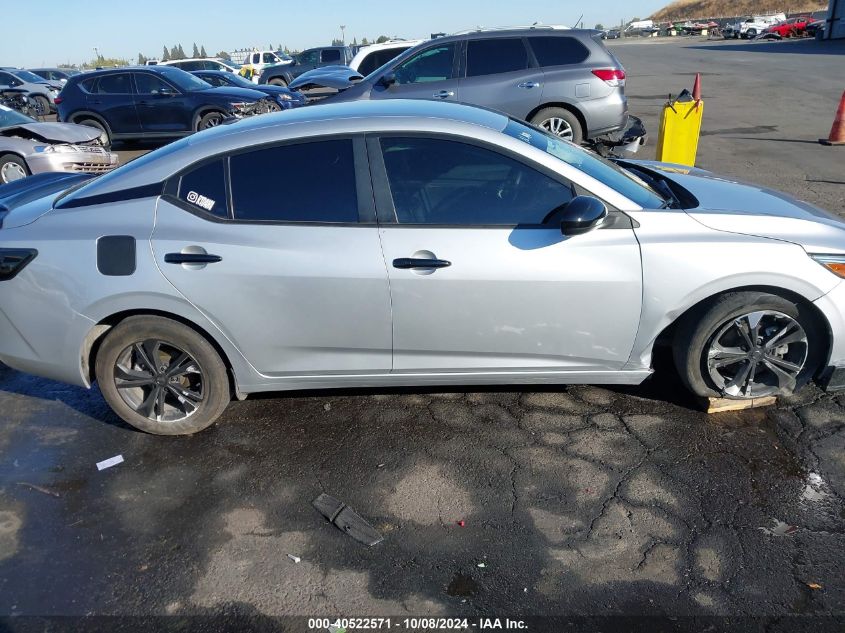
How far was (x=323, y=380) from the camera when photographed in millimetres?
3641

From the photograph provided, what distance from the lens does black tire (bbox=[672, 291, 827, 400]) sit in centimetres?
341

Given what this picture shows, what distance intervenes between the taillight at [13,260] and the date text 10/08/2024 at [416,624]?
2374mm

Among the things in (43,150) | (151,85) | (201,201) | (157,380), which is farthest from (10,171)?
(201,201)

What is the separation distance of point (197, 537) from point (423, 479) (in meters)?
1.09

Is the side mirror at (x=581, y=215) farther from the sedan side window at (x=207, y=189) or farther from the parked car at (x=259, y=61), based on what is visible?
the parked car at (x=259, y=61)

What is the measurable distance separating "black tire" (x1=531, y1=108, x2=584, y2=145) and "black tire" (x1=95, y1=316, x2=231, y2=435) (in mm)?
7021

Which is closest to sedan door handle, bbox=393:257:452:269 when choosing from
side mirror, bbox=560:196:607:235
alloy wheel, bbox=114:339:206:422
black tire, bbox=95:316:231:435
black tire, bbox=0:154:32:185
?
side mirror, bbox=560:196:607:235

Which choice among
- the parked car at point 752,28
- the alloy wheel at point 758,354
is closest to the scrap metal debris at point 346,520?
the alloy wheel at point 758,354

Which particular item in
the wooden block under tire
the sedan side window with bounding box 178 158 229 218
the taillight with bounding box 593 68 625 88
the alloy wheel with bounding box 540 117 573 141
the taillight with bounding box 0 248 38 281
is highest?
the taillight with bounding box 593 68 625 88

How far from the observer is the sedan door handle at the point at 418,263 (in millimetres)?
3281

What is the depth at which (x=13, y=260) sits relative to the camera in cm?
345

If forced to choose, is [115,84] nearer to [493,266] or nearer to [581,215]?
[493,266]

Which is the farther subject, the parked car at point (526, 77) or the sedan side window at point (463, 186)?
the parked car at point (526, 77)

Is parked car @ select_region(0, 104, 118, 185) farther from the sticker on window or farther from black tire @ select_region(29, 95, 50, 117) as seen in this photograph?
black tire @ select_region(29, 95, 50, 117)
